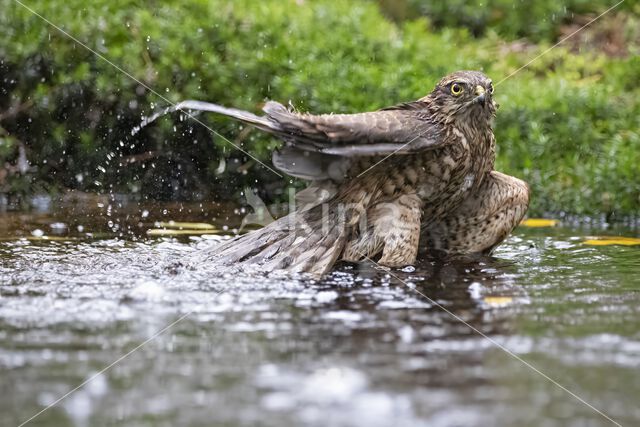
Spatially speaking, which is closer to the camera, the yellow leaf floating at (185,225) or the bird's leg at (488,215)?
the bird's leg at (488,215)

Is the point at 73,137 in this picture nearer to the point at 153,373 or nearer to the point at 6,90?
the point at 6,90

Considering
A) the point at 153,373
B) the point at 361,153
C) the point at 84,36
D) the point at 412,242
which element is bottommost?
the point at 153,373

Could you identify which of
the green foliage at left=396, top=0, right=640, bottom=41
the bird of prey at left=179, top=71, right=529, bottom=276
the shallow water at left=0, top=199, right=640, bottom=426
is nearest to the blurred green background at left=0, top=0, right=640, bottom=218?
the shallow water at left=0, top=199, right=640, bottom=426

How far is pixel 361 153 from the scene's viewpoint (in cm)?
533

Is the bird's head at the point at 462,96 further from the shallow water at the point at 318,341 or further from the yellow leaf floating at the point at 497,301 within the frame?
the yellow leaf floating at the point at 497,301

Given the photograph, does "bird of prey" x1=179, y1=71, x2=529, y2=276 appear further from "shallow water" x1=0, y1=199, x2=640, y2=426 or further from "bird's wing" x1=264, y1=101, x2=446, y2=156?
"shallow water" x1=0, y1=199, x2=640, y2=426

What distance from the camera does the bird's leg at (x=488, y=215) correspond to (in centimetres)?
618

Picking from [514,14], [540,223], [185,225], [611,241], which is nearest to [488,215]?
[611,241]

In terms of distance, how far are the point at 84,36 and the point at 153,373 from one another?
557 cm

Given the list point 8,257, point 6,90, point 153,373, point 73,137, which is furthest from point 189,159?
point 153,373

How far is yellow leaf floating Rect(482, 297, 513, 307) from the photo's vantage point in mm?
4820

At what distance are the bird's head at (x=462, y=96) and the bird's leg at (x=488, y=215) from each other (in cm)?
62

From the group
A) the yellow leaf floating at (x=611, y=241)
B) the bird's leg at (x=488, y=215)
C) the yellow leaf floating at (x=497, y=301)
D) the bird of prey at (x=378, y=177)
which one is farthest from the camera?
the yellow leaf floating at (x=611, y=241)

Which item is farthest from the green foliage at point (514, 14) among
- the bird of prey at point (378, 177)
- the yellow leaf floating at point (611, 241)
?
the bird of prey at point (378, 177)
